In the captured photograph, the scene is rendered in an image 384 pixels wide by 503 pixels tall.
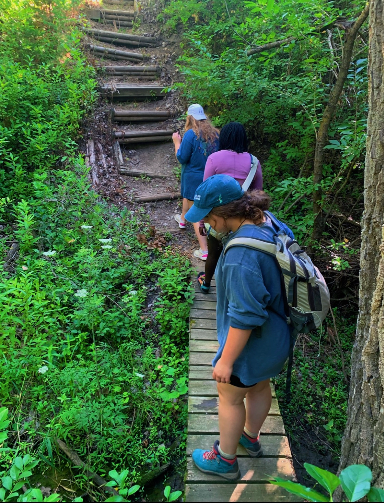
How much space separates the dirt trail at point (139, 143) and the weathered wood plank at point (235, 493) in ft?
9.51

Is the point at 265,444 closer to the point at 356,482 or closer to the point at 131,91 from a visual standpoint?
the point at 356,482

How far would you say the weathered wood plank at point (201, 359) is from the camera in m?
3.29

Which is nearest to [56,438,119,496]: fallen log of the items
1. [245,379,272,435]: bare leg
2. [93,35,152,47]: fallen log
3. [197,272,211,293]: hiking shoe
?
[245,379,272,435]: bare leg

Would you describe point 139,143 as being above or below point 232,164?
below

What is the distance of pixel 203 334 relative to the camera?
12.1 feet

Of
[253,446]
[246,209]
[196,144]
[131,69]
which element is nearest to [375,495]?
[246,209]

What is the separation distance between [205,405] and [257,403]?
68cm

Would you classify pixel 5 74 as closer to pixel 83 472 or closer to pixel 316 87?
pixel 316 87

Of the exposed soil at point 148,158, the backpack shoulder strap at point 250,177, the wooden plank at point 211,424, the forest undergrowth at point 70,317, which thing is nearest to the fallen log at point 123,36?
the exposed soil at point 148,158

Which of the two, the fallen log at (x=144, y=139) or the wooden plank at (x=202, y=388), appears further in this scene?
the fallen log at (x=144, y=139)

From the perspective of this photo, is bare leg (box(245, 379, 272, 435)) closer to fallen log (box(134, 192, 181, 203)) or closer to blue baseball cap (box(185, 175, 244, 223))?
blue baseball cap (box(185, 175, 244, 223))

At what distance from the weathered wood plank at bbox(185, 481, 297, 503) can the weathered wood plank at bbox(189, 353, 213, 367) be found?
1120 millimetres

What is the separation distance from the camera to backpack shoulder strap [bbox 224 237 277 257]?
5.78 feet

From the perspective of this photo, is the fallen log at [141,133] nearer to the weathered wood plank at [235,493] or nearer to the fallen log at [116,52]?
the fallen log at [116,52]
